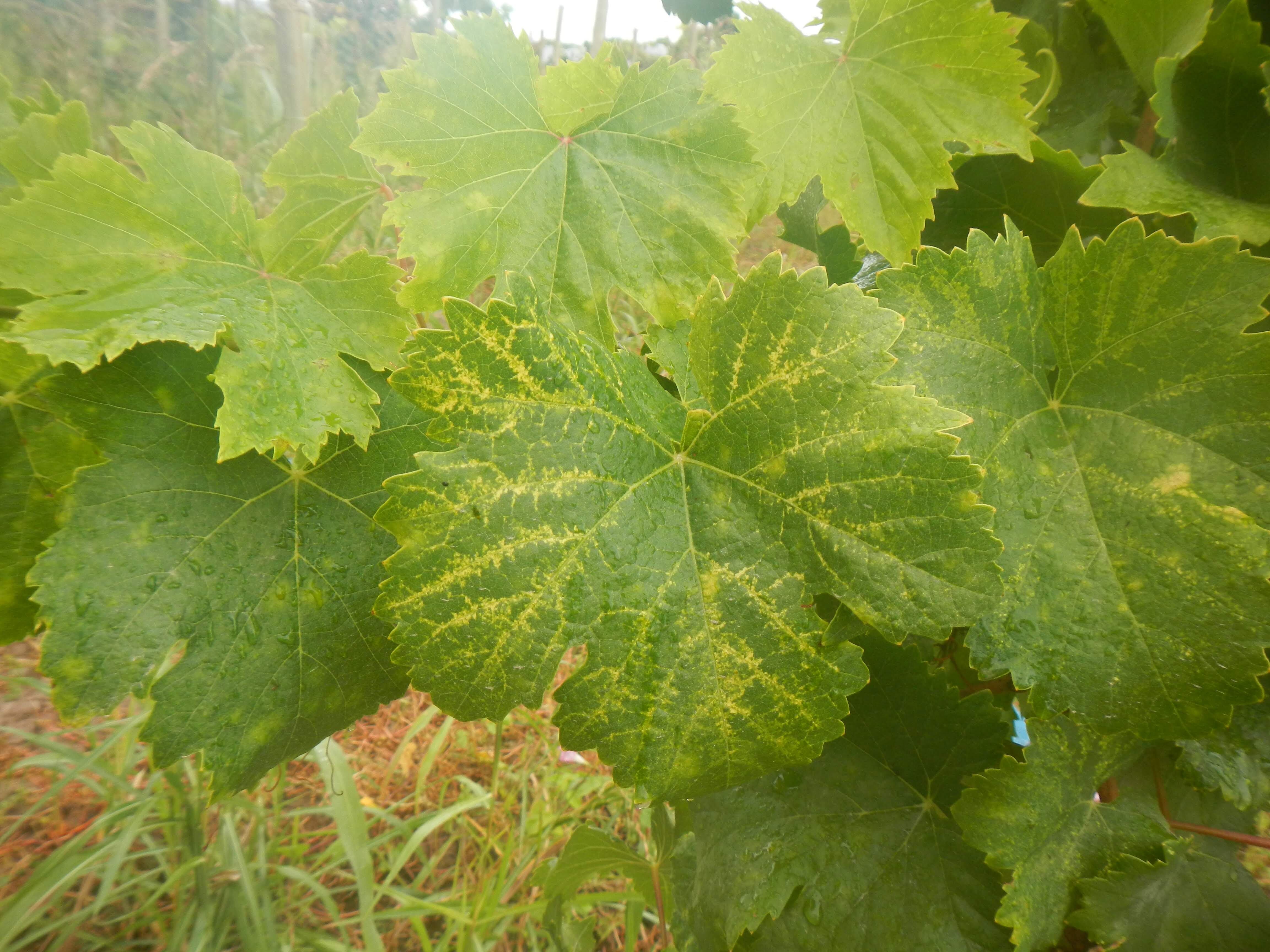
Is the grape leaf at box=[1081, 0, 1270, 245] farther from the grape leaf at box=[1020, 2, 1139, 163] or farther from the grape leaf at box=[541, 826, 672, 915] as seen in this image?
the grape leaf at box=[541, 826, 672, 915]

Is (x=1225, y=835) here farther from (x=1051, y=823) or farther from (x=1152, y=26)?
(x=1152, y=26)

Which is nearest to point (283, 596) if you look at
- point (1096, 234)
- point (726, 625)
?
point (726, 625)

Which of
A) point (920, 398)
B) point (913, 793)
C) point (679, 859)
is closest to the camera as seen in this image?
point (920, 398)

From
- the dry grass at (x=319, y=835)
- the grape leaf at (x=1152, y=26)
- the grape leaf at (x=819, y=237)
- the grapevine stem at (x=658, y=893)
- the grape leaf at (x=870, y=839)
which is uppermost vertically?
the grape leaf at (x=1152, y=26)

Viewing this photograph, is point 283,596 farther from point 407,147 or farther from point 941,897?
point 941,897

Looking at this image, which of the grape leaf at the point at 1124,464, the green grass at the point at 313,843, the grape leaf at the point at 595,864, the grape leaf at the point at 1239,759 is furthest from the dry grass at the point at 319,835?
the grape leaf at the point at 1124,464

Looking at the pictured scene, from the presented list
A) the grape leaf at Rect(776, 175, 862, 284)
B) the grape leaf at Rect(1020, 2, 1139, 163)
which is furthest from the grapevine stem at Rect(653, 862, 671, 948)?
the grape leaf at Rect(1020, 2, 1139, 163)

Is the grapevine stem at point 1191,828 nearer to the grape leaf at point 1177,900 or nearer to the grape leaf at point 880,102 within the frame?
the grape leaf at point 1177,900
